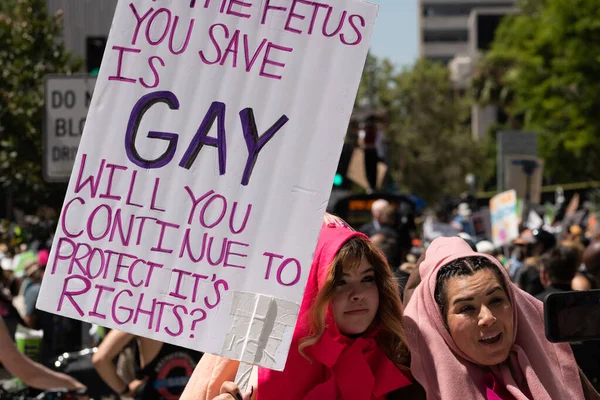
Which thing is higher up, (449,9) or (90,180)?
(449,9)

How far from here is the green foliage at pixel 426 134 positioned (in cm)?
6181

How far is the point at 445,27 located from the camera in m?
157

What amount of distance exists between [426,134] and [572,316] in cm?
6008

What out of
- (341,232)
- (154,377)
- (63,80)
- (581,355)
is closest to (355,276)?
(341,232)

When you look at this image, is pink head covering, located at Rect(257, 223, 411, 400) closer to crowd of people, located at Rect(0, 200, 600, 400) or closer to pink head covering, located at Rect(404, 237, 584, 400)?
crowd of people, located at Rect(0, 200, 600, 400)

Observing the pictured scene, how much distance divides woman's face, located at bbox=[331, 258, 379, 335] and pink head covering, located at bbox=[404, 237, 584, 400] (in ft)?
0.51

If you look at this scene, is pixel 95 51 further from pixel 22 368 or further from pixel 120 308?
pixel 120 308

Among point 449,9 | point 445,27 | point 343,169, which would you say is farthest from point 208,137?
point 449,9

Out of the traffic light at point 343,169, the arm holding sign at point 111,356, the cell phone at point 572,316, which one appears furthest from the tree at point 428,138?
the cell phone at point 572,316

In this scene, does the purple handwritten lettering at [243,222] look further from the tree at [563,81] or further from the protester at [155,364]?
the tree at [563,81]

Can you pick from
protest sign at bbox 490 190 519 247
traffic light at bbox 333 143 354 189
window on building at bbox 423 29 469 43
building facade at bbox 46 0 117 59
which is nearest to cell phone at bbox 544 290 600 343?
protest sign at bbox 490 190 519 247

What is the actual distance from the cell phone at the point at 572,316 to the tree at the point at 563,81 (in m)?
39.6

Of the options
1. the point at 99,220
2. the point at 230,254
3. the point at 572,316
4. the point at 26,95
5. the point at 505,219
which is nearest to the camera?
the point at 572,316

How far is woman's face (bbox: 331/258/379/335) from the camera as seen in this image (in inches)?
139
